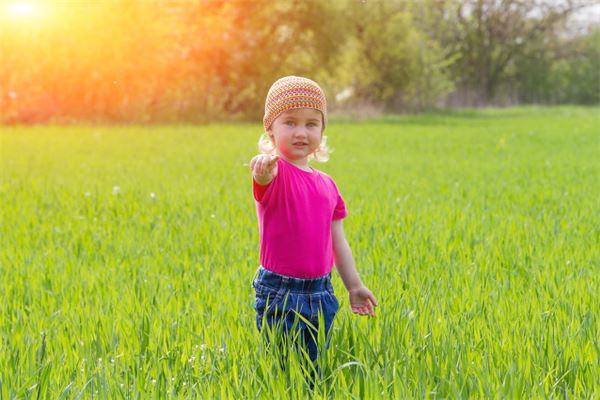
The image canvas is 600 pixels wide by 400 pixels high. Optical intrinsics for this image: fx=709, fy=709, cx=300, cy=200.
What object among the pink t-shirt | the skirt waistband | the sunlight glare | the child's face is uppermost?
the sunlight glare

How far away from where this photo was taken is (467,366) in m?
2.33

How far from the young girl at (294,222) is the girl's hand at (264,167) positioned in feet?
0.19

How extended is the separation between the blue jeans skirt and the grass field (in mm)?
127

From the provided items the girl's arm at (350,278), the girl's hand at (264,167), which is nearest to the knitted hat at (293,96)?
the girl's hand at (264,167)

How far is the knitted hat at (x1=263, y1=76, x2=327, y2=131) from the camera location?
2490 millimetres

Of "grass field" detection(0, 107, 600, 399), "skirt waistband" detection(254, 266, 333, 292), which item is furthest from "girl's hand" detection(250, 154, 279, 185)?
"grass field" detection(0, 107, 600, 399)

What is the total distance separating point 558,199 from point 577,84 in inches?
1974

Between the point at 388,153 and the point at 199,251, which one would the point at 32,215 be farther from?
the point at 388,153

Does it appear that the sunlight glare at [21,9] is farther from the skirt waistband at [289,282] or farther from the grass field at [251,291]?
the skirt waistband at [289,282]

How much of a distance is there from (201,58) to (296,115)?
81.0 ft

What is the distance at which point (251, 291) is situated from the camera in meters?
3.51

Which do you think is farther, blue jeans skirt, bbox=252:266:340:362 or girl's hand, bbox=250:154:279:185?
blue jeans skirt, bbox=252:266:340:362

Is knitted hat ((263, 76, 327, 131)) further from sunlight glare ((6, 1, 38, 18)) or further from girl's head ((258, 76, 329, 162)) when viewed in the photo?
sunlight glare ((6, 1, 38, 18))

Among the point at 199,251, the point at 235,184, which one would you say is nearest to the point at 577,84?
the point at 235,184
